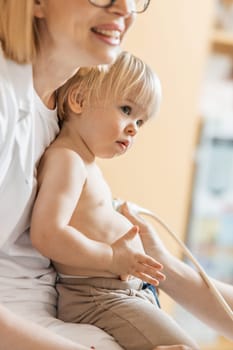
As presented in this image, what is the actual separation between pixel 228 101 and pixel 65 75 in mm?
1398

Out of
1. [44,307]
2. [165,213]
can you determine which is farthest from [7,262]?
[165,213]

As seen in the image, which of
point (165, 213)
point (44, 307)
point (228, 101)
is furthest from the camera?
point (228, 101)

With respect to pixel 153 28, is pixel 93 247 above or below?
below

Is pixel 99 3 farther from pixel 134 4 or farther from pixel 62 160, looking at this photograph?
pixel 62 160

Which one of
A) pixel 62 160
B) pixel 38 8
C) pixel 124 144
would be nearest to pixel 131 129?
pixel 124 144

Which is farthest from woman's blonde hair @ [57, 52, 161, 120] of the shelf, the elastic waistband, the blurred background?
the shelf

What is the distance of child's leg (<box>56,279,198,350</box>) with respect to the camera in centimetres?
94

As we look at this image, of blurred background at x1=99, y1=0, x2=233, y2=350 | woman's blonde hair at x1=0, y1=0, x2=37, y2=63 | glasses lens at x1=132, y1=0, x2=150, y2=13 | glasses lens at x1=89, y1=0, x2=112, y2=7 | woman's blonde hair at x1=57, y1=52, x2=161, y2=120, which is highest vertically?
glasses lens at x1=89, y1=0, x2=112, y2=7

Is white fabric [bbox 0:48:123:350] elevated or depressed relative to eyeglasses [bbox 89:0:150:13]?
depressed

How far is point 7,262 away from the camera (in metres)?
0.99

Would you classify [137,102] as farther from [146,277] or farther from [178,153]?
[178,153]

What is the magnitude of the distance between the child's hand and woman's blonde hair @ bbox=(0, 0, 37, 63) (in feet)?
0.91

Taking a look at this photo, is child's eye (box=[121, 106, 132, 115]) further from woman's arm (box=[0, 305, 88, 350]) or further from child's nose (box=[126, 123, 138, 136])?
woman's arm (box=[0, 305, 88, 350])

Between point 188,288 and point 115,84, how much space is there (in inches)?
14.1
